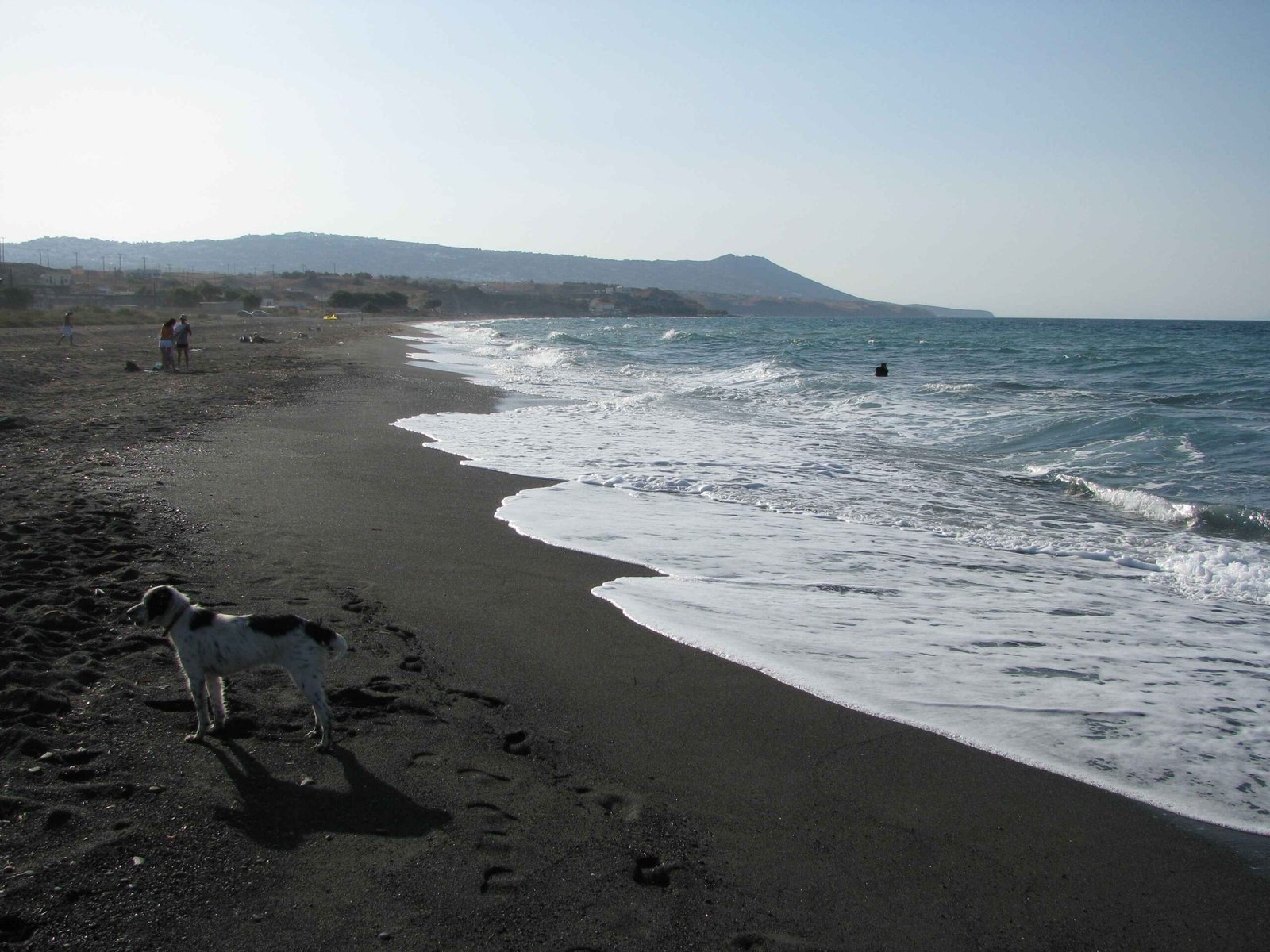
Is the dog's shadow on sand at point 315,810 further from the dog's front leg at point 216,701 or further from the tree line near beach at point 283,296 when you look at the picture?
the tree line near beach at point 283,296

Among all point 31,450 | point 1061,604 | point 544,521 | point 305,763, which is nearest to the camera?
point 305,763

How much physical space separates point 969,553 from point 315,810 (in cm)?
587

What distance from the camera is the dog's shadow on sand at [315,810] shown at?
3182mm

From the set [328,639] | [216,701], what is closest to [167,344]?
[216,701]

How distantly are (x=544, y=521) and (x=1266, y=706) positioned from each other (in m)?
5.32

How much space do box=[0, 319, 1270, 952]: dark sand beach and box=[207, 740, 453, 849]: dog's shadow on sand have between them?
0.4 inches

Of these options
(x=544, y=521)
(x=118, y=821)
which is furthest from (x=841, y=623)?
(x=118, y=821)

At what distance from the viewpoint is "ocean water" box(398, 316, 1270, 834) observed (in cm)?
455

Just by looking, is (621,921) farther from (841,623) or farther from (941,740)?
(841,623)

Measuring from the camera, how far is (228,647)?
3.80 m

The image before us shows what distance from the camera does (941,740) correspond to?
4.25m

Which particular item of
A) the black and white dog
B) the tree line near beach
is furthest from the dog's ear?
the tree line near beach

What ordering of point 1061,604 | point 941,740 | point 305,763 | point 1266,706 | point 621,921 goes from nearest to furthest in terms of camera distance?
point 621,921
point 305,763
point 941,740
point 1266,706
point 1061,604

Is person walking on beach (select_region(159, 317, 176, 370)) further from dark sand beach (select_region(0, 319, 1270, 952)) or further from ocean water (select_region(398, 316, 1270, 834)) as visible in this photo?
dark sand beach (select_region(0, 319, 1270, 952))
